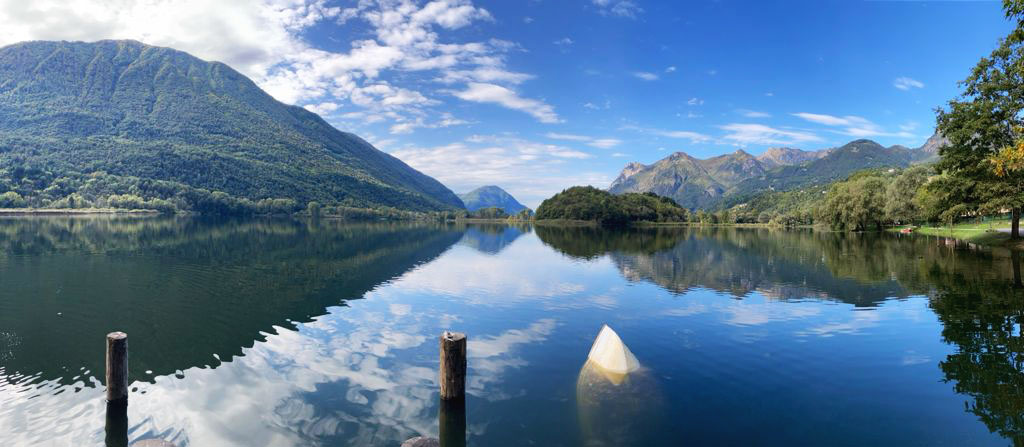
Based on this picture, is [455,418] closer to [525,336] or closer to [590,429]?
[590,429]

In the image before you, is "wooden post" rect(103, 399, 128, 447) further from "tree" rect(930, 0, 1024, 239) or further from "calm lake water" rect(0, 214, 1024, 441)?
"tree" rect(930, 0, 1024, 239)

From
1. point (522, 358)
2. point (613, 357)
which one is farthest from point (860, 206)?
point (522, 358)

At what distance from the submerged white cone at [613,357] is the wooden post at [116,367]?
13.4 meters

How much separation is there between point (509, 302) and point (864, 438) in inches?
790

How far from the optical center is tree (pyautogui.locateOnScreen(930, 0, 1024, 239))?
157 feet

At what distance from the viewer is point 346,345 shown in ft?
62.4

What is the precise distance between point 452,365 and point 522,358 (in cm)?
548

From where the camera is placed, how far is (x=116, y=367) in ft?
40.7

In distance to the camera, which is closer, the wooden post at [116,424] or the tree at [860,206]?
the wooden post at [116,424]

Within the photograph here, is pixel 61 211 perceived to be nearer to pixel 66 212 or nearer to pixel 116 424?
pixel 66 212

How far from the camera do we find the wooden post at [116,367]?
40.3 feet

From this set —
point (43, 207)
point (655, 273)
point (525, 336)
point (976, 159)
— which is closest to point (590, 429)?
point (525, 336)

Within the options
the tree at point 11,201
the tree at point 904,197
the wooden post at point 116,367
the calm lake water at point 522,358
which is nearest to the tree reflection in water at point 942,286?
the calm lake water at point 522,358

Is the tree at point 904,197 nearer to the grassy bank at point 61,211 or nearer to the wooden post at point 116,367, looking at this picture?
the wooden post at point 116,367
